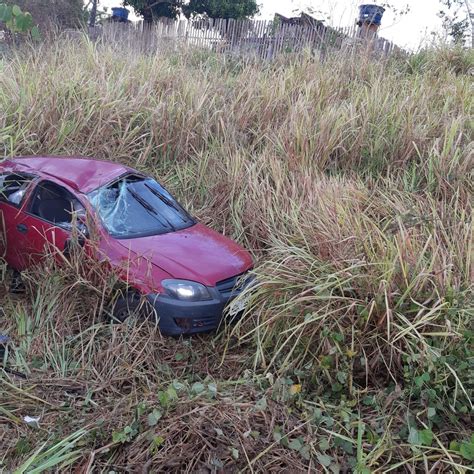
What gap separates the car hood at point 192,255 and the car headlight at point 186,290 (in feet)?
0.16

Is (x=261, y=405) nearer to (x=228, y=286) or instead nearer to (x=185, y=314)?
(x=185, y=314)

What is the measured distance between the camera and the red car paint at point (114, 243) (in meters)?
4.60

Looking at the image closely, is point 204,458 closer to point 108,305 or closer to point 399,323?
point 399,323

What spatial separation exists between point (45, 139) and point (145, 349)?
4.15m

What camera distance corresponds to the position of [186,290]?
4516 millimetres

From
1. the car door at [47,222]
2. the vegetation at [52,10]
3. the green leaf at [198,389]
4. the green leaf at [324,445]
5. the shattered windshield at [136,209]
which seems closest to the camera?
the green leaf at [324,445]

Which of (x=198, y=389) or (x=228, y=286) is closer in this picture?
(x=198, y=389)

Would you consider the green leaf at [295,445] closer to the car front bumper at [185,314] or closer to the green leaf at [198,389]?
the green leaf at [198,389]

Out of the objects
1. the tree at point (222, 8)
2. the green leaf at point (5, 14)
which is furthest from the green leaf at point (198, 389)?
the tree at point (222, 8)

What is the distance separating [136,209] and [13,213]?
1260mm

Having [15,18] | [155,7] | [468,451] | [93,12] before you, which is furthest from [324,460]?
[93,12]

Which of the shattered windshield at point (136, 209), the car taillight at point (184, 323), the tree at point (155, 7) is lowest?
the car taillight at point (184, 323)

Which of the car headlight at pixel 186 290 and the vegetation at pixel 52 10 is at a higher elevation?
the vegetation at pixel 52 10

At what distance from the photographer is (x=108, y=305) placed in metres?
4.63
